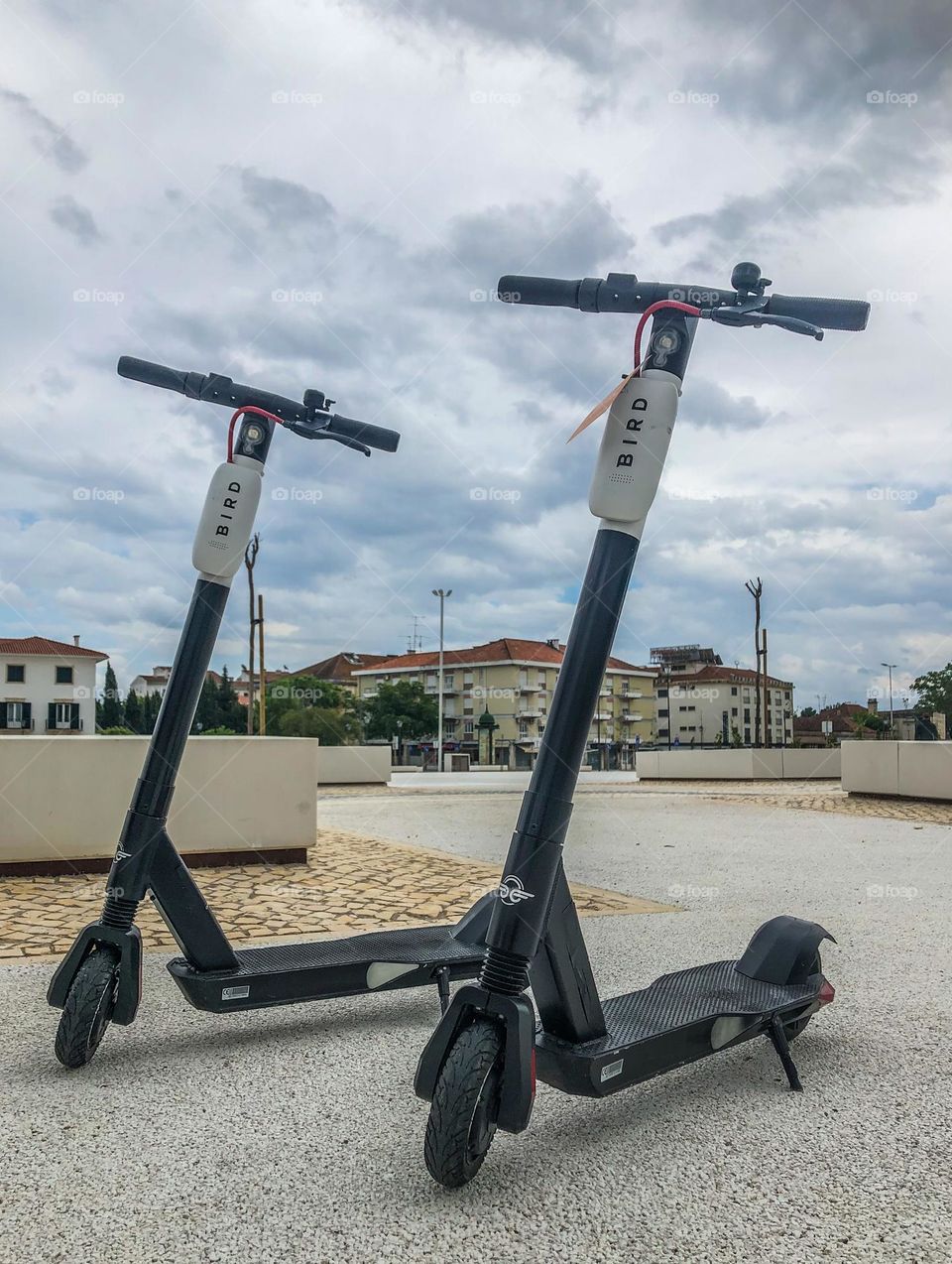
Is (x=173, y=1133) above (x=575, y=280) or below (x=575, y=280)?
below

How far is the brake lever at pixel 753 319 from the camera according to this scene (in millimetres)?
2566

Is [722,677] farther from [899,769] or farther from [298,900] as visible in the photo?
[298,900]

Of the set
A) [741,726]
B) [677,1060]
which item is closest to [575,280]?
[677,1060]

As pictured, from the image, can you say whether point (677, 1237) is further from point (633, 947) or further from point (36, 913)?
point (36, 913)

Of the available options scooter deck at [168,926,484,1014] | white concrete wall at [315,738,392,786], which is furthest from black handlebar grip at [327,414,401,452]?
white concrete wall at [315,738,392,786]

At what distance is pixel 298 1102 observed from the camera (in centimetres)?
268

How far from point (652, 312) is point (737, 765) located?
21.1m

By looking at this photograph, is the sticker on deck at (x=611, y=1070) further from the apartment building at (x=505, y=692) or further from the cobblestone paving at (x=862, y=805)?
the apartment building at (x=505, y=692)

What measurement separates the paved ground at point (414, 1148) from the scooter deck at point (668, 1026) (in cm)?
17

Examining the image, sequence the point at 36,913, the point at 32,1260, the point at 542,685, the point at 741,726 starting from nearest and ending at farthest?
the point at 32,1260, the point at 36,913, the point at 542,685, the point at 741,726

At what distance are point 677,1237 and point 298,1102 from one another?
1161 millimetres

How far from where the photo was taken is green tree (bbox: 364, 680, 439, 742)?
52.6m

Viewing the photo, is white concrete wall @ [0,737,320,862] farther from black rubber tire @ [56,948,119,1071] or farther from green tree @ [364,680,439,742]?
green tree @ [364,680,439,742]

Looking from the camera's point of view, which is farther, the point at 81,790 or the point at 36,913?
the point at 81,790
